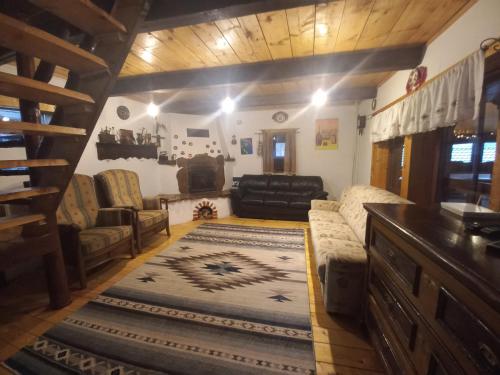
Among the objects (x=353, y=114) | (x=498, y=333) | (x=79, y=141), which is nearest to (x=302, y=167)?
(x=353, y=114)

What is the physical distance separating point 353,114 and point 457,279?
475 centimetres

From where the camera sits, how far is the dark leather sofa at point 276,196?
453 cm

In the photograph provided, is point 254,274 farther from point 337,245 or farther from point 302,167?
point 302,167

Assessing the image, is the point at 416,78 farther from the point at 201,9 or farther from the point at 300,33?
the point at 201,9

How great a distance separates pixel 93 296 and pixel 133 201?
5.42ft

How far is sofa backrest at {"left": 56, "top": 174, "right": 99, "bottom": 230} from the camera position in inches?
102

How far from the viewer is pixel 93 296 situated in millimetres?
2104

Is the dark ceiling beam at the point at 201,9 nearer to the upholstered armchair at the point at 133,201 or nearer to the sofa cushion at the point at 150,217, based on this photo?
the upholstered armchair at the point at 133,201

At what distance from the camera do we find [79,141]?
1.58m

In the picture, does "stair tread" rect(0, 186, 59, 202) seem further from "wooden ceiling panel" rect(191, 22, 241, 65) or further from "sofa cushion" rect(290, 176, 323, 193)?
"sofa cushion" rect(290, 176, 323, 193)

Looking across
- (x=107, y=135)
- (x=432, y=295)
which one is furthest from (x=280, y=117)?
(x=432, y=295)

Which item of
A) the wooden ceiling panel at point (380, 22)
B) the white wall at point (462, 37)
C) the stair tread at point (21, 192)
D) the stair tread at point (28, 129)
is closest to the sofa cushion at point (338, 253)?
the white wall at point (462, 37)

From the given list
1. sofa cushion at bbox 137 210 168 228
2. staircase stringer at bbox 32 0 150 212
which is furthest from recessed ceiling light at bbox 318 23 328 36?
sofa cushion at bbox 137 210 168 228

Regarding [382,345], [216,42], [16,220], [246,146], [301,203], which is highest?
[216,42]
